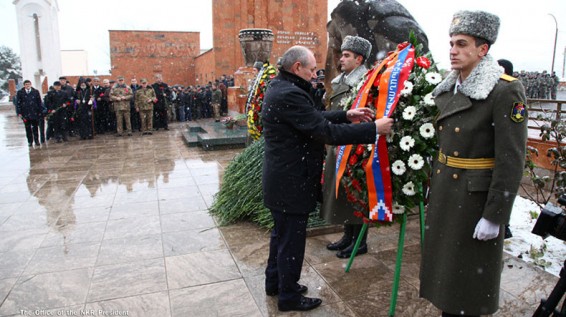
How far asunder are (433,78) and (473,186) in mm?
799

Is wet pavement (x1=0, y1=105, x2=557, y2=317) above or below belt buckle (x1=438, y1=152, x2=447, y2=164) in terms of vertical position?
below

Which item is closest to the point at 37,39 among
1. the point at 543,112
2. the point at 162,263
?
the point at 162,263

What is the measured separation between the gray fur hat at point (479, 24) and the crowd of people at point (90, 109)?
1170cm

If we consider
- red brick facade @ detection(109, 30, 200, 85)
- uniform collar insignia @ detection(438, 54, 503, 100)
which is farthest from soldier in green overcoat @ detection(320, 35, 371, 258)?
red brick facade @ detection(109, 30, 200, 85)

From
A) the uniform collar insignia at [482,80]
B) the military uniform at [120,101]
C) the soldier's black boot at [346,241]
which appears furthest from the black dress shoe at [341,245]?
the military uniform at [120,101]

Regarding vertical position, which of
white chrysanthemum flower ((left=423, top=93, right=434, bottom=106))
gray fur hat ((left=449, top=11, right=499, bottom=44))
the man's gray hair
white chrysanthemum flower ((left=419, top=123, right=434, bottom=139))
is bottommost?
white chrysanthemum flower ((left=419, top=123, right=434, bottom=139))

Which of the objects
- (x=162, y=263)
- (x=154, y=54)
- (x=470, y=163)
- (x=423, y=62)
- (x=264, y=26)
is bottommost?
(x=162, y=263)

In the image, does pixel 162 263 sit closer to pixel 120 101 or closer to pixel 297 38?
pixel 120 101

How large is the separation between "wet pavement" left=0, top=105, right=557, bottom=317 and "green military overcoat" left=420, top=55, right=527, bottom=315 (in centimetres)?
73

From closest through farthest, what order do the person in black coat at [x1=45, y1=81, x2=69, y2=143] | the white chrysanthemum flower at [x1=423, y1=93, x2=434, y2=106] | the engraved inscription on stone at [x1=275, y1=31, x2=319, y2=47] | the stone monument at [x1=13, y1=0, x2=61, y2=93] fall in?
1. the white chrysanthemum flower at [x1=423, y1=93, x2=434, y2=106]
2. the person in black coat at [x1=45, y1=81, x2=69, y2=143]
3. the engraved inscription on stone at [x1=275, y1=31, x2=319, y2=47]
4. the stone monument at [x1=13, y1=0, x2=61, y2=93]

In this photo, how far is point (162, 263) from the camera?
380cm

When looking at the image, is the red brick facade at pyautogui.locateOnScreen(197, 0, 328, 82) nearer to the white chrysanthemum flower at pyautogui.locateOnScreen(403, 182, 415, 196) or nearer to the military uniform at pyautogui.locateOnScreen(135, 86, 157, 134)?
the military uniform at pyautogui.locateOnScreen(135, 86, 157, 134)

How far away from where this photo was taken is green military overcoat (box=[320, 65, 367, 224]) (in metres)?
3.46

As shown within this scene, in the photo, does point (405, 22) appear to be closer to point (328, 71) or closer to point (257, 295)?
point (328, 71)
